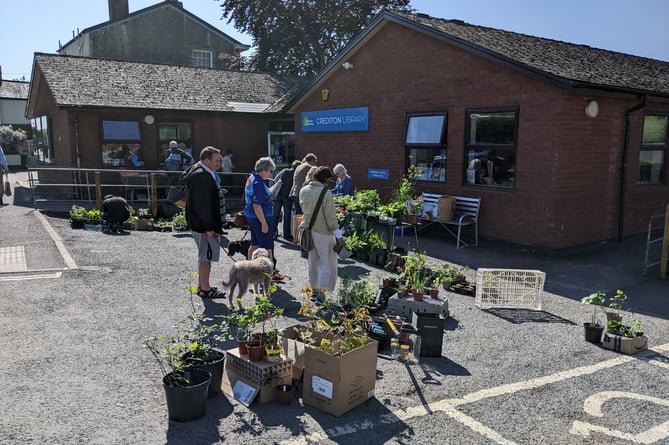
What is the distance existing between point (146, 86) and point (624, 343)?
18.1 m

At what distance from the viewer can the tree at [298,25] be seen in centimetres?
3105

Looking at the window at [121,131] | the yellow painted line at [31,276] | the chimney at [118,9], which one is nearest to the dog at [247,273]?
the yellow painted line at [31,276]

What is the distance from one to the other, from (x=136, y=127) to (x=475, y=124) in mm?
12361

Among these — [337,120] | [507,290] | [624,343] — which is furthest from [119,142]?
[624,343]

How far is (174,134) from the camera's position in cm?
1975

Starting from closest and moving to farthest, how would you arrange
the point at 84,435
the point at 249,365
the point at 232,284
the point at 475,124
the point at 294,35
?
the point at 84,435 < the point at 249,365 < the point at 232,284 < the point at 475,124 < the point at 294,35

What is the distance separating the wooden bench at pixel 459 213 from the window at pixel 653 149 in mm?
4012

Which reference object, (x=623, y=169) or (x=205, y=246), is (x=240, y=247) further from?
(x=623, y=169)

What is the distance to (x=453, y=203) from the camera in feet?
38.4

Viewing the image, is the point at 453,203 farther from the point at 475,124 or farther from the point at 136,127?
the point at 136,127

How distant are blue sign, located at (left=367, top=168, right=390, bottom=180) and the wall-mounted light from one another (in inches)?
198

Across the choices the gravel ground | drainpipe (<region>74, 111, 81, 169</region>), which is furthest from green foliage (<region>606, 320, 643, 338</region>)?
drainpipe (<region>74, 111, 81, 169</region>)

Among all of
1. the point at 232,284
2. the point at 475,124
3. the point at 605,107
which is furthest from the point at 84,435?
the point at 605,107

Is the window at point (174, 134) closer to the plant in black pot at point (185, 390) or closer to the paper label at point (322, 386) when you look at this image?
the plant in black pot at point (185, 390)
